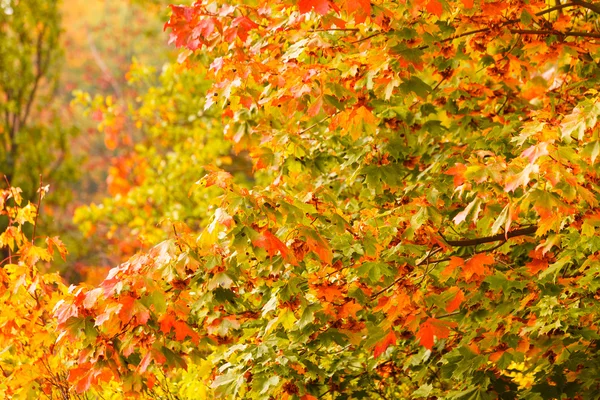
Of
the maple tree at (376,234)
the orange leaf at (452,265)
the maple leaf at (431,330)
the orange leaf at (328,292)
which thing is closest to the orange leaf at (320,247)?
the maple tree at (376,234)

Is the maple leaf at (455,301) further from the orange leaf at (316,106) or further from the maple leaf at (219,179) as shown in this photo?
the maple leaf at (219,179)

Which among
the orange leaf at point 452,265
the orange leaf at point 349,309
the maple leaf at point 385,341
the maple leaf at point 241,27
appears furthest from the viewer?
the maple leaf at point 241,27

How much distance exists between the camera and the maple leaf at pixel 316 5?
3330 millimetres

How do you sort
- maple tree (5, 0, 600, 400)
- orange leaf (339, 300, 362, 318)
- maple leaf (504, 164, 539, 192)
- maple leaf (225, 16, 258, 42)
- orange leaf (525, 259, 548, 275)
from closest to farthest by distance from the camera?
maple leaf (504, 164, 539, 192), maple tree (5, 0, 600, 400), orange leaf (339, 300, 362, 318), maple leaf (225, 16, 258, 42), orange leaf (525, 259, 548, 275)

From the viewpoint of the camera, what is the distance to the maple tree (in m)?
3.56

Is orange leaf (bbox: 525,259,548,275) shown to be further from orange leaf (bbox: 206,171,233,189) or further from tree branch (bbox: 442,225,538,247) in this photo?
orange leaf (bbox: 206,171,233,189)

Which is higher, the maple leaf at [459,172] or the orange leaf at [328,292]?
the maple leaf at [459,172]

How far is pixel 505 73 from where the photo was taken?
5.33m

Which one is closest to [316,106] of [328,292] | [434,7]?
[434,7]

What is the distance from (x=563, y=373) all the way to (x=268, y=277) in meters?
1.77

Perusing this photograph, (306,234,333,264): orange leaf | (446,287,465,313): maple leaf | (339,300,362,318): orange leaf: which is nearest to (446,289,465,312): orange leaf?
(446,287,465,313): maple leaf

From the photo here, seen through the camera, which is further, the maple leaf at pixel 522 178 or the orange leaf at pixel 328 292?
the orange leaf at pixel 328 292

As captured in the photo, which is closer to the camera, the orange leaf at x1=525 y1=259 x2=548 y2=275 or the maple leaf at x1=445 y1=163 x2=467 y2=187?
the maple leaf at x1=445 y1=163 x2=467 y2=187

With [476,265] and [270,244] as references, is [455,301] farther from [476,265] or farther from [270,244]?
[270,244]
